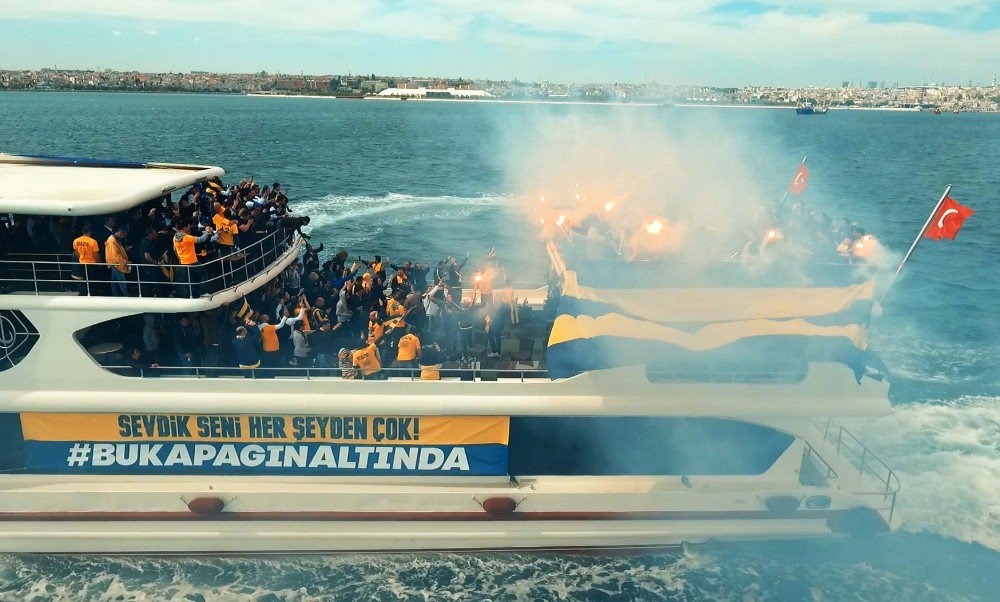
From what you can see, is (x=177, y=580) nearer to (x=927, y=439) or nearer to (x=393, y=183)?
(x=927, y=439)

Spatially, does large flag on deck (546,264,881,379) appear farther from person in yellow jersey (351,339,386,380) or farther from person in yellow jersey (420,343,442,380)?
person in yellow jersey (351,339,386,380)

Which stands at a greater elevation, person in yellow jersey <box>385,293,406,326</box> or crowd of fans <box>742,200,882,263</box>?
crowd of fans <box>742,200,882,263</box>

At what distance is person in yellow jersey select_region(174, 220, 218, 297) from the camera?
28.0 ft

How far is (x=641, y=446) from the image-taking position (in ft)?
30.8

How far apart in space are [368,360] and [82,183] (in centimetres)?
478

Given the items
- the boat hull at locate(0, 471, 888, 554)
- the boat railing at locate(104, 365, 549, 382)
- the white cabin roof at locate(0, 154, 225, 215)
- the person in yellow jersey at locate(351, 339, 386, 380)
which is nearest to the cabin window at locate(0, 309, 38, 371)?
the boat railing at locate(104, 365, 549, 382)

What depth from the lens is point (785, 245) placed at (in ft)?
32.1

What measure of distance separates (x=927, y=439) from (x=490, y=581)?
373 inches

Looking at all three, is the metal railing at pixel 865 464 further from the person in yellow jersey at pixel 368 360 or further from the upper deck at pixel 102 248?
the upper deck at pixel 102 248

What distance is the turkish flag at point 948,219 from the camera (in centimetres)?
953

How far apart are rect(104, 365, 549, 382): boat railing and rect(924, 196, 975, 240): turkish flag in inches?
237

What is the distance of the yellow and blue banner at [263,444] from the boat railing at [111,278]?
5.39 ft

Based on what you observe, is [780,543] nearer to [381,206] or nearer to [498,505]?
[498,505]

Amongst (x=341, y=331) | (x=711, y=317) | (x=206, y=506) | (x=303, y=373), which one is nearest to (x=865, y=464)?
(x=711, y=317)
